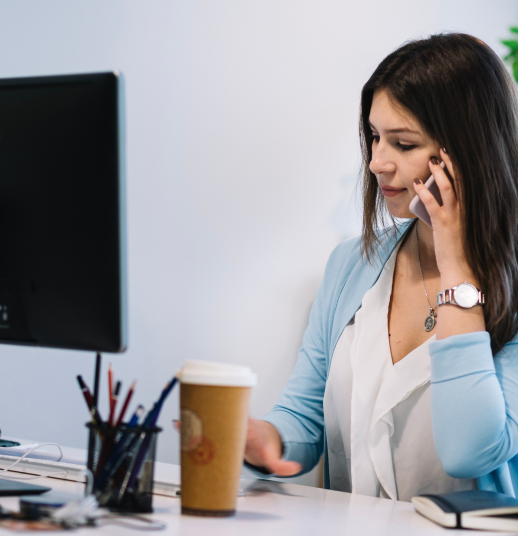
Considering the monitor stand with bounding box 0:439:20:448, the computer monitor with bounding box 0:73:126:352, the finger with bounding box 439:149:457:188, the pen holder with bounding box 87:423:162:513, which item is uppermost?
the finger with bounding box 439:149:457:188

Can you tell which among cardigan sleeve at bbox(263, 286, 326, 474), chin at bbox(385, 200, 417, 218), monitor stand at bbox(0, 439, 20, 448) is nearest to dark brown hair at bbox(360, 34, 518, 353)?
chin at bbox(385, 200, 417, 218)

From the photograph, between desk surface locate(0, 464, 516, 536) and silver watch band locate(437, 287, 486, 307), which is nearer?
desk surface locate(0, 464, 516, 536)

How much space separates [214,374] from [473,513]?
0.35 meters

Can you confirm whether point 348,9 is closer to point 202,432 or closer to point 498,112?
point 498,112

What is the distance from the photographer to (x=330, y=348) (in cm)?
129

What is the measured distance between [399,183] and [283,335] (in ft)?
4.16

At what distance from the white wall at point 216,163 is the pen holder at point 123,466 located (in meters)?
1.25

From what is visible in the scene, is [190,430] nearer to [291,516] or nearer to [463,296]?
[291,516]

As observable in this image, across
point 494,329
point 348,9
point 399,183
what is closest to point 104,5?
point 348,9

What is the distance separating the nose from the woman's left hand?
6 centimetres

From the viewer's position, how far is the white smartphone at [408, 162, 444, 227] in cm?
119

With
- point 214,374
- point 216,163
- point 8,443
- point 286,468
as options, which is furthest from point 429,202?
point 216,163

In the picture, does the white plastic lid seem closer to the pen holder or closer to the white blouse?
the pen holder

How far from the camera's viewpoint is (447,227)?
114cm
